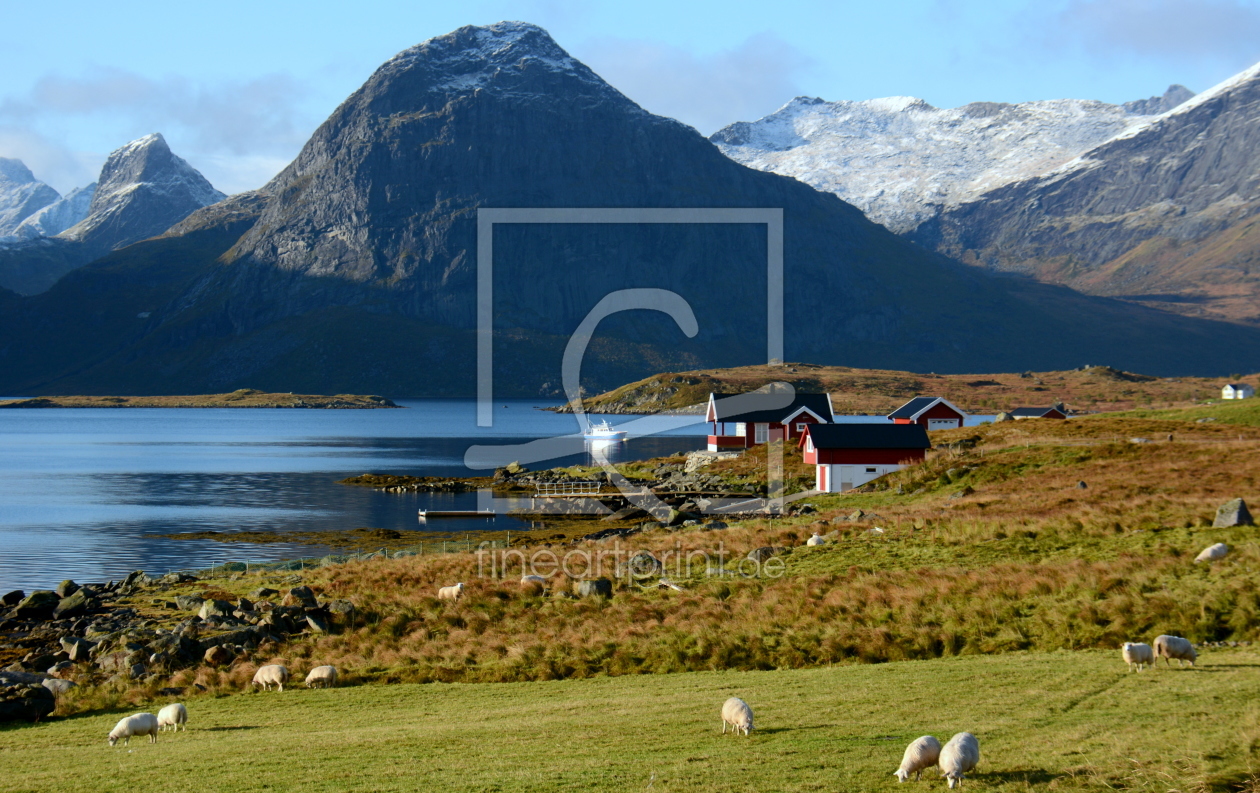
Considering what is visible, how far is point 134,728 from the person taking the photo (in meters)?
20.2

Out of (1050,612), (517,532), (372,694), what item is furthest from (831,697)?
(517,532)

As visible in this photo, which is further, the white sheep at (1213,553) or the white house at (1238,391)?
the white house at (1238,391)

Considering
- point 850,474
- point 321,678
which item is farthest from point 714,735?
point 850,474

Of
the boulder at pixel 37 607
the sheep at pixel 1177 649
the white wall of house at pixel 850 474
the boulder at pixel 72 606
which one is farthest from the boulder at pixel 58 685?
the white wall of house at pixel 850 474

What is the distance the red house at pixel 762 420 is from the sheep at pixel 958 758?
258ft

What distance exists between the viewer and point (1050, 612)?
25.0 m

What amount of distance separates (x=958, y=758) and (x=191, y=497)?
95911 millimetres

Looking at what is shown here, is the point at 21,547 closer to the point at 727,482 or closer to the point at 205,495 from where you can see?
the point at 205,495

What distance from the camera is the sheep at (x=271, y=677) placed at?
25.4 metres

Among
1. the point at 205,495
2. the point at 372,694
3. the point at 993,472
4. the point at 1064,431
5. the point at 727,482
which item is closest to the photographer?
the point at 372,694

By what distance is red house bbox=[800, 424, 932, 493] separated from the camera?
224 feet

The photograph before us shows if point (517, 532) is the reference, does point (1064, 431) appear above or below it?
above

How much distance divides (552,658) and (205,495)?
8235cm

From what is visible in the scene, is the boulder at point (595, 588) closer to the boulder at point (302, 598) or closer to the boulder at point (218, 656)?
the boulder at point (302, 598)
